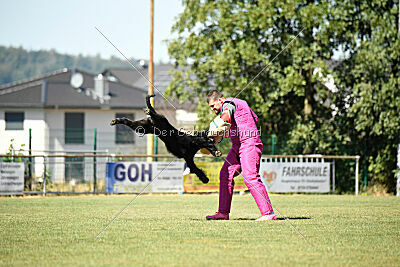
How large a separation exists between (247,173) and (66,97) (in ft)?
105

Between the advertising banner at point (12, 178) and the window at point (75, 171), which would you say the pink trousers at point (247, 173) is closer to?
the advertising banner at point (12, 178)

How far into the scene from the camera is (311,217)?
10758mm

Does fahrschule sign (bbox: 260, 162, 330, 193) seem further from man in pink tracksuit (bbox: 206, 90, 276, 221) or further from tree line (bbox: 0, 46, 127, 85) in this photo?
tree line (bbox: 0, 46, 127, 85)

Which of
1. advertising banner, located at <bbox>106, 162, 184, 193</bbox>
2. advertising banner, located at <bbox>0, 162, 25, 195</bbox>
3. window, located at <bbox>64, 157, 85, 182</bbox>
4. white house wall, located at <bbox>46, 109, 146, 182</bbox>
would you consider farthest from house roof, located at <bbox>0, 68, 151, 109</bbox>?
advertising banner, located at <bbox>0, 162, 25, 195</bbox>

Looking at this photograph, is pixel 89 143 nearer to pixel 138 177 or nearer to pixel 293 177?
pixel 138 177

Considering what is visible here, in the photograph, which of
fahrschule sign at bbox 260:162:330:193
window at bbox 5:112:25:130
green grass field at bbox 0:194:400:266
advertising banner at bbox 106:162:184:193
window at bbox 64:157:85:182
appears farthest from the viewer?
window at bbox 5:112:25:130

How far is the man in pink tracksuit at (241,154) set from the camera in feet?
31.6

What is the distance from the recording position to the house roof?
37.9 meters

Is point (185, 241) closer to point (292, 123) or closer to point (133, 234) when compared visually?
point (133, 234)

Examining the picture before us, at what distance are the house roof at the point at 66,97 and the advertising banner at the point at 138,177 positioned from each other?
17.5m

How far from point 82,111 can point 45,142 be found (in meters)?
9.93

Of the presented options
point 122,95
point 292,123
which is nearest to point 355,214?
point 292,123

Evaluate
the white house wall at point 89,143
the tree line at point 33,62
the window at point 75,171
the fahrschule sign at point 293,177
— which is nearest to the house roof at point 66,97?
the white house wall at point 89,143

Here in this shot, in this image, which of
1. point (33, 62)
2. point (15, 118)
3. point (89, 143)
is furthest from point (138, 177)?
point (33, 62)
